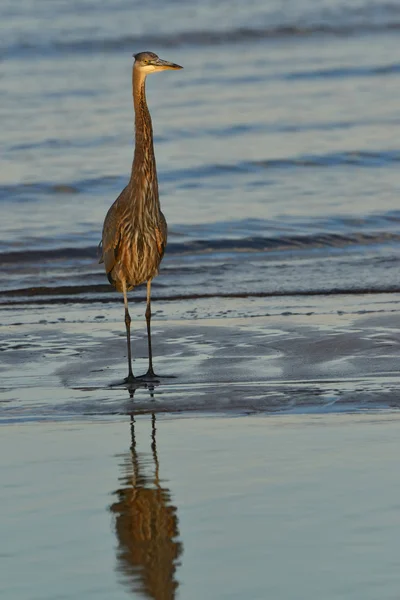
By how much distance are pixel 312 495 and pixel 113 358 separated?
3.58 meters

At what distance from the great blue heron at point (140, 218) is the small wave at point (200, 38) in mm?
20775

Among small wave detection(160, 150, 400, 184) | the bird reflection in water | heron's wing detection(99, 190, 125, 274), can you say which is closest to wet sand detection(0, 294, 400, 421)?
heron's wing detection(99, 190, 125, 274)

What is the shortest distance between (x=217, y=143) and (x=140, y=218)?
38.2 ft

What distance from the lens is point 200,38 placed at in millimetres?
31438

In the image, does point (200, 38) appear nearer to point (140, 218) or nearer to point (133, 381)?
point (140, 218)

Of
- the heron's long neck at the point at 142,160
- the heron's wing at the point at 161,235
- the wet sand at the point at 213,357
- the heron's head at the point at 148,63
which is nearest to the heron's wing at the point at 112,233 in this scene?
the heron's long neck at the point at 142,160

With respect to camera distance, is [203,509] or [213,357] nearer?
[203,509]

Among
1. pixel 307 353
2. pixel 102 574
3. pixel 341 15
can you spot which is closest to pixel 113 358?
pixel 307 353

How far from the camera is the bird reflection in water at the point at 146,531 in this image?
4340 millimetres

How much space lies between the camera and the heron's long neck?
8.50 meters

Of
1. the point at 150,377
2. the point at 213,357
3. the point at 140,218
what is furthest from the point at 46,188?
the point at 150,377

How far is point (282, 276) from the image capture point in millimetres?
12273

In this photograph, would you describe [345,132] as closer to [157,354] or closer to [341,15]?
[157,354]

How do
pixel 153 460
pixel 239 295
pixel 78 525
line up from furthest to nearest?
pixel 239 295, pixel 153 460, pixel 78 525
